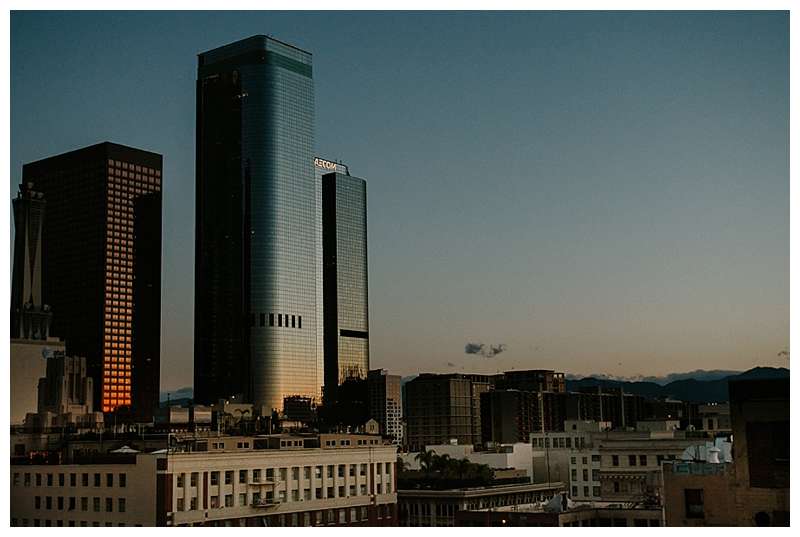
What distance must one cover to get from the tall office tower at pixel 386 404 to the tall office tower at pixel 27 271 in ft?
20.6

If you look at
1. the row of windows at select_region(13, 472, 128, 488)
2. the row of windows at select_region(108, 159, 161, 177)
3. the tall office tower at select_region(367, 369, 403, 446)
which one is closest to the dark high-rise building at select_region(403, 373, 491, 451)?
the tall office tower at select_region(367, 369, 403, 446)

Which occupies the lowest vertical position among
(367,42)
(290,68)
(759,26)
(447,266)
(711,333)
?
(711,333)

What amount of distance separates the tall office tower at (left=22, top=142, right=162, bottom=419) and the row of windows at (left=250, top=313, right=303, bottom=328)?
276 centimetres

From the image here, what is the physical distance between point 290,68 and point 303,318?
5.93 meters

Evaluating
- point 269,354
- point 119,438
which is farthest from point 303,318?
point 119,438

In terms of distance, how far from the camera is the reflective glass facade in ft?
75.8

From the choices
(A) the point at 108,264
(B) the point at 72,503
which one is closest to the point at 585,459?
(B) the point at 72,503

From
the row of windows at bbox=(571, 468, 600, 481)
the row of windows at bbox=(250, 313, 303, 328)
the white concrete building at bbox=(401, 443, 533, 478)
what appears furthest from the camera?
the row of windows at bbox=(250, 313, 303, 328)

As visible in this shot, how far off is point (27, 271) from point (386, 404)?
25.2 ft

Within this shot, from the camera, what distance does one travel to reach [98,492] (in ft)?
33.8

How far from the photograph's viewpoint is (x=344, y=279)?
78.6 feet

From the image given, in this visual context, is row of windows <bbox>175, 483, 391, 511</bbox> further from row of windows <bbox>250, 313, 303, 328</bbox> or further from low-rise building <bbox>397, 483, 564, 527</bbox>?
row of windows <bbox>250, 313, 303, 328</bbox>
